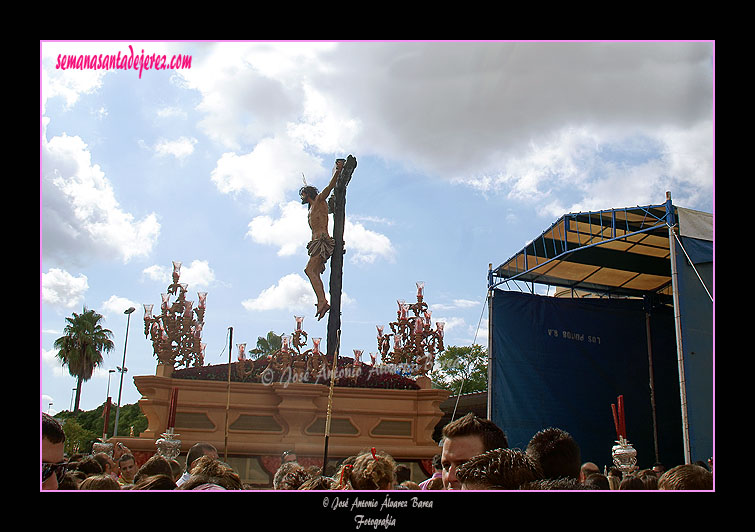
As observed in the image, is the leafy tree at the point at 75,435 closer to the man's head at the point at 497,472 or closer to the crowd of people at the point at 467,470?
the crowd of people at the point at 467,470

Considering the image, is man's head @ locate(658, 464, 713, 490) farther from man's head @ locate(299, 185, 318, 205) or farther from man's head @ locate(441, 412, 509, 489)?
man's head @ locate(299, 185, 318, 205)

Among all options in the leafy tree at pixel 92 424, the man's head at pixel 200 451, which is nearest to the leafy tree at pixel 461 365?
the leafy tree at pixel 92 424

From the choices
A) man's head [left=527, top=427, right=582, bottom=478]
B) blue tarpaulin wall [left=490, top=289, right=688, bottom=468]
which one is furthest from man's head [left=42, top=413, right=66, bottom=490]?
blue tarpaulin wall [left=490, top=289, right=688, bottom=468]

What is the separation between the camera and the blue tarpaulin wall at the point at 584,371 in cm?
1616

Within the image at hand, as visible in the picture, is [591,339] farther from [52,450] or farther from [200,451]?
[52,450]

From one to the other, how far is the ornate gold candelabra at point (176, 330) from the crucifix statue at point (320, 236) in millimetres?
2719

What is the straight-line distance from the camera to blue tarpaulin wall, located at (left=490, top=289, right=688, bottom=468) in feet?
53.0

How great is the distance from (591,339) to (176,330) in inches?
466

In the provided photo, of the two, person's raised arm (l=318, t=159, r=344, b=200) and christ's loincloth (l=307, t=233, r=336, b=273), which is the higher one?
person's raised arm (l=318, t=159, r=344, b=200)

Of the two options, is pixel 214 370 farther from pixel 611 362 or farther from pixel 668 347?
pixel 668 347

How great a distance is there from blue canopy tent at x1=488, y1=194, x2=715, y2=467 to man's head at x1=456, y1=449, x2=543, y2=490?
1221 cm

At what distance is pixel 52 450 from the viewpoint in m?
3.07

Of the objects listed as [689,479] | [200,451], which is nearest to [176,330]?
[200,451]
